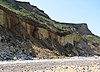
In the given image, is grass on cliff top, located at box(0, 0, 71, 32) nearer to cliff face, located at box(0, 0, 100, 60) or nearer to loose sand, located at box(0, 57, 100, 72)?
cliff face, located at box(0, 0, 100, 60)

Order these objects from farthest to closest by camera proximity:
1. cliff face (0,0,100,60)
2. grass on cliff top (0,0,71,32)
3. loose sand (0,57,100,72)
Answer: grass on cliff top (0,0,71,32), cliff face (0,0,100,60), loose sand (0,57,100,72)

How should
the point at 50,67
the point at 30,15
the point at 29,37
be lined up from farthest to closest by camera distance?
the point at 30,15
the point at 29,37
the point at 50,67

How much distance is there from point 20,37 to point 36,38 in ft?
29.6

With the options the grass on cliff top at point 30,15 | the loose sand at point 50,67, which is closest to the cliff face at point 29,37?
the grass on cliff top at point 30,15

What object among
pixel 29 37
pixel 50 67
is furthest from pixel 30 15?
pixel 50 67

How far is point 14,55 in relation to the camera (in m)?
54.7

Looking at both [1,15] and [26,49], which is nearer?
[26,49]

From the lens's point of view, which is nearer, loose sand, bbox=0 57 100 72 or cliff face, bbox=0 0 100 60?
loose sand, bbox=0 57 100 72

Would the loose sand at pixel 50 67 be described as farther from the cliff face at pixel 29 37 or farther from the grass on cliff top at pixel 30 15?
→ the grass on cliff top at pixel 30 15

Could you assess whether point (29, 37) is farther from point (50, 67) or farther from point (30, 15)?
point (50, 67)

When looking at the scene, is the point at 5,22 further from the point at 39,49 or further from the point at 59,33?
the point at 59,33

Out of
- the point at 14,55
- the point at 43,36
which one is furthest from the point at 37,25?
the point at 14,55

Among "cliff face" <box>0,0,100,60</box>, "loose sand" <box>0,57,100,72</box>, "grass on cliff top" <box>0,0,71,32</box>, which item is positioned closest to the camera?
"loose sand" <box>0,57,100,72</box>

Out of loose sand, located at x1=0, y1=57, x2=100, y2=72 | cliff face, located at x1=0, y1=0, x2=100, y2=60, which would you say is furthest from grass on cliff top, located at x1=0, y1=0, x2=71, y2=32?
loose sand, located at x1=0, y1=57, x2=100, y2=72
